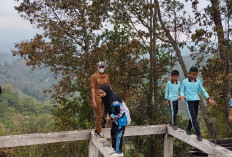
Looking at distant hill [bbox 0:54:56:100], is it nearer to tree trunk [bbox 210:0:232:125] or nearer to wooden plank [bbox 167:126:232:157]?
tree trunk [bbox 210:0:232:125]

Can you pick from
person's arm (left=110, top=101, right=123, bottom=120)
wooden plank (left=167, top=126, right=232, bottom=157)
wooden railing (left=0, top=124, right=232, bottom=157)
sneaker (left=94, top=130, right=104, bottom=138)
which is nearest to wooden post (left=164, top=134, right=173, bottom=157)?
wooden railing (left=0, top=124, right=232, bottom=157)

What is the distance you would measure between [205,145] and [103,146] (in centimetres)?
191

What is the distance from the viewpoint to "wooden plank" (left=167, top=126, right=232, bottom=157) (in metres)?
4.53

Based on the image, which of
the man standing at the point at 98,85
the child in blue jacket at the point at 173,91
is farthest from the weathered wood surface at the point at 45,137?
the child in blue jacket at the point at 173,91

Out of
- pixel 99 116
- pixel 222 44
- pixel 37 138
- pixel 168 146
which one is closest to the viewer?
→ pixel 37 138

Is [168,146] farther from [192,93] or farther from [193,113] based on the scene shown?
[192,93]

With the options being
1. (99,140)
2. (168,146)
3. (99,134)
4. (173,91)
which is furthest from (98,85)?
(168,146)

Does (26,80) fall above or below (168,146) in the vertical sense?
below

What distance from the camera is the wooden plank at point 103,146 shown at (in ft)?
14.8

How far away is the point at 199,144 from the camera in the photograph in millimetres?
5254

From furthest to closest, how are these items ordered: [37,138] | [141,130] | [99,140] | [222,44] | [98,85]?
[222,44] → [141,130] → [98,85] → [37,138] → [99,140]

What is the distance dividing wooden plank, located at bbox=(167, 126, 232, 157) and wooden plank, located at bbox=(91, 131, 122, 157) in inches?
69.5

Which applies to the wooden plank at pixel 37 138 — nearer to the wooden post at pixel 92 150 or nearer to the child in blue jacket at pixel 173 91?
the wooden post at pixel 92 150

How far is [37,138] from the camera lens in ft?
18.4
